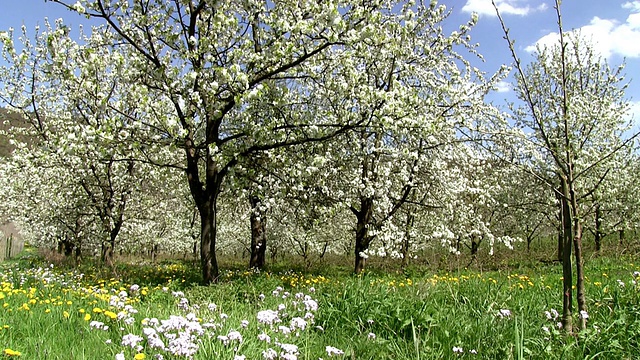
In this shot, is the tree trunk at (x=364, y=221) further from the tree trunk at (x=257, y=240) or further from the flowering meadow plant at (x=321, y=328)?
the flowering meadow plant at (x=321, y=328)

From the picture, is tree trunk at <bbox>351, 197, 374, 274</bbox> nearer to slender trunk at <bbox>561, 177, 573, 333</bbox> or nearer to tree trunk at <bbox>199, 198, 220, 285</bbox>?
tree trunk at <bbox>199, 198, 220, 285</bbox>

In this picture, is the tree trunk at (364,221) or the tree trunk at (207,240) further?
the tree trunk at (364,221)

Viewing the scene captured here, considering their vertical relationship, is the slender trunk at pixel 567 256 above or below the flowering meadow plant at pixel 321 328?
above

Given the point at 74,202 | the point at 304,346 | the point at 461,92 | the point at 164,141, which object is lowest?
the point at 304,346

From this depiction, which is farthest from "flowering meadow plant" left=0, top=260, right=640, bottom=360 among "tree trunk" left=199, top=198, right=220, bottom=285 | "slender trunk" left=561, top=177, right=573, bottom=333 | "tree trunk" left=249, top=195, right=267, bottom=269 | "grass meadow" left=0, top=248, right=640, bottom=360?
→ "tree trunk" left=249, top=195, right=267, bottom=269


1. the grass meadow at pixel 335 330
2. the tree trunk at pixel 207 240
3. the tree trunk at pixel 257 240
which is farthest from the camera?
the tree trunk at pixel 257 240

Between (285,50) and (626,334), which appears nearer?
(626,334)

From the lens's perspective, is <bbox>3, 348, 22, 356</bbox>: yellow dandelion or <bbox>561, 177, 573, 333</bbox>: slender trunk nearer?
<bbox>3, 348, 22, 356</bbox>: yellow dandelion

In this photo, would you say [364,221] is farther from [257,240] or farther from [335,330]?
[335,330]

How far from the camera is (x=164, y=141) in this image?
8.73 metres

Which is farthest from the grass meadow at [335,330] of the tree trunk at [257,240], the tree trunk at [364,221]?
the tree trunk at [257,240]

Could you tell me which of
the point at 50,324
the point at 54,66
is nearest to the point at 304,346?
the point at 50,324

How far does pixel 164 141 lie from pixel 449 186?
7413 mm

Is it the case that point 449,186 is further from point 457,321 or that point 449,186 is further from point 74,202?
point 74,202
